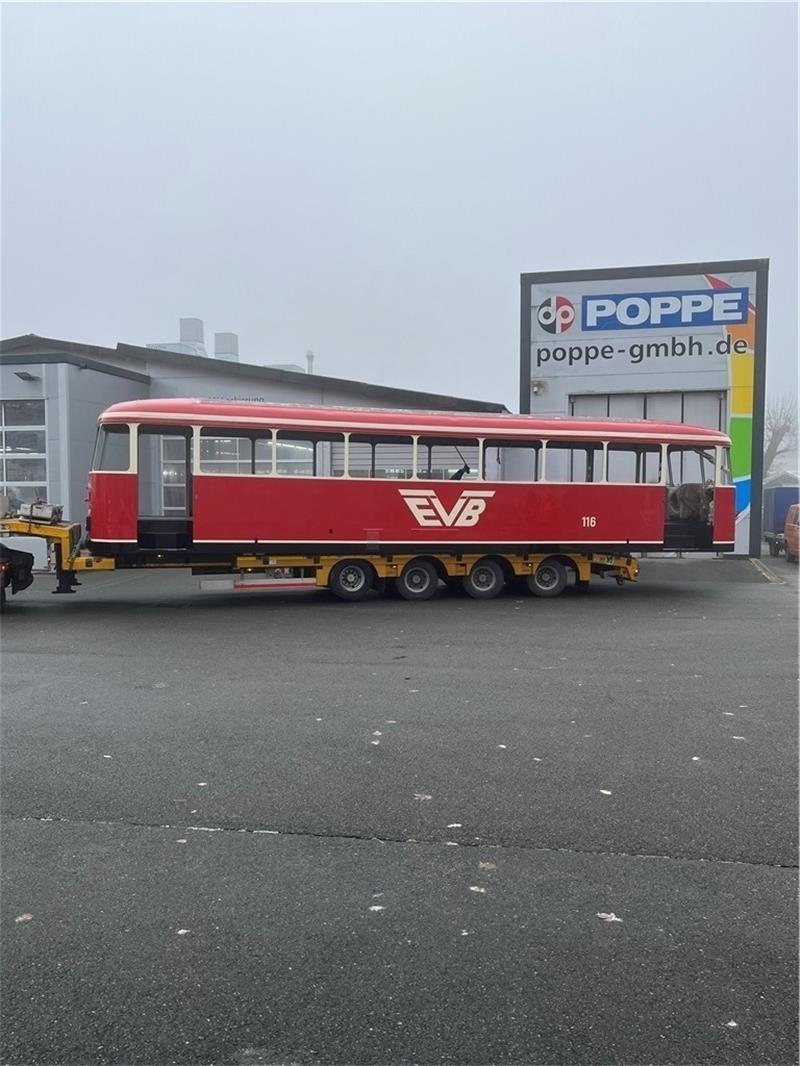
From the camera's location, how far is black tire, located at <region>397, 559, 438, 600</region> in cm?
1429

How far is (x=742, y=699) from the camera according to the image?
7141mm

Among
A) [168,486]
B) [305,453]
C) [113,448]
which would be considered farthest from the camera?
[168,486]

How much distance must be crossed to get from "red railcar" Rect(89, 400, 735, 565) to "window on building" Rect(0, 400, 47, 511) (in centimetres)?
568

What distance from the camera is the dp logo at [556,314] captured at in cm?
2302

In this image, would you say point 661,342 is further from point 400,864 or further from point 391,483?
point 400,864

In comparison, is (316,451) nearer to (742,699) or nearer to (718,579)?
(742,699)

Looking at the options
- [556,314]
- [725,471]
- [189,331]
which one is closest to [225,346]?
[189,331]

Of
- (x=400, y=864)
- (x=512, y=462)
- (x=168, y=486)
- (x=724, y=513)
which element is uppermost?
(x=512, y=462)

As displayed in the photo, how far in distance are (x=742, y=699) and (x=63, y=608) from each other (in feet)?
34.6

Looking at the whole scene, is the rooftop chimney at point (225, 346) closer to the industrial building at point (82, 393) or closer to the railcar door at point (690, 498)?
the industrial building at point (82, 393)

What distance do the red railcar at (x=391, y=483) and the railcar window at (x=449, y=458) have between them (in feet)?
0.07

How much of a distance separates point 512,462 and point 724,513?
4.26 metres

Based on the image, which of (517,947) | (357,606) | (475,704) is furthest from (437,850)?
(357,606)

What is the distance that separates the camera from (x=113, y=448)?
42.2 ft
